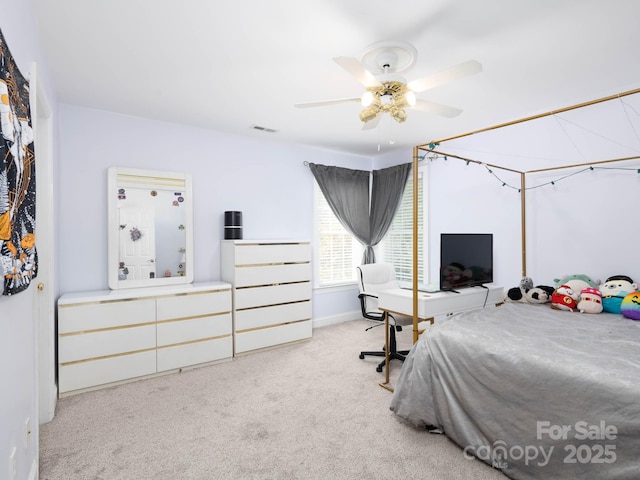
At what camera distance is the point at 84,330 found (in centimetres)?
282

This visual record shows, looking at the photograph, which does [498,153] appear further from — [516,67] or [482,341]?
[482,341]

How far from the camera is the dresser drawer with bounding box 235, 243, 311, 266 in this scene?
3.67 metres

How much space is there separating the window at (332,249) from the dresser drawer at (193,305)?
160 cm

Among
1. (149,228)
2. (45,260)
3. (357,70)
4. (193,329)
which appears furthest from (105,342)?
(357,70)

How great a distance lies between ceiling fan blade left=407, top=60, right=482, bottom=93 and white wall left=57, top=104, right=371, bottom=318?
2.54 meters

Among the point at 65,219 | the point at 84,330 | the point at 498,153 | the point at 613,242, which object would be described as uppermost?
the point at 498,153

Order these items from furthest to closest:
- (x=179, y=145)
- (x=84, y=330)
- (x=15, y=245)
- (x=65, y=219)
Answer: (x=179, y=145) < (x=65, y=219) < (x=84, y=330) < (x=15, y=245)

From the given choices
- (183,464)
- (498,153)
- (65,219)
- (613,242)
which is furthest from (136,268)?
(613,242)

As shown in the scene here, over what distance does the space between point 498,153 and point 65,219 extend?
4457mm

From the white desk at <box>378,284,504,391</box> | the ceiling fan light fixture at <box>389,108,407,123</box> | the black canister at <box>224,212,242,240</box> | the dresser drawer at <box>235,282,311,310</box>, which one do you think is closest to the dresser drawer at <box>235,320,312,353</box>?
the dresser drawer at <box>235,282,311,310</box>

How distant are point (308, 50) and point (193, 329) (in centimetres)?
263

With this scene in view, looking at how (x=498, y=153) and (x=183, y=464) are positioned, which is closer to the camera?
(x=183, y=464)

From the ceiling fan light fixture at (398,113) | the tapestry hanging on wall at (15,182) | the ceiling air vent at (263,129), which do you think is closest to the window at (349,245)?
the ceiling air vent at (263,129)

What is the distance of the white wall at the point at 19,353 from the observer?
123 centimetres
